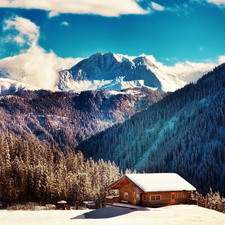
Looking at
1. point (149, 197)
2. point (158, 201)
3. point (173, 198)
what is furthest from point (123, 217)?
point (173, 198)

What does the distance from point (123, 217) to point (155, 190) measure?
7.37m

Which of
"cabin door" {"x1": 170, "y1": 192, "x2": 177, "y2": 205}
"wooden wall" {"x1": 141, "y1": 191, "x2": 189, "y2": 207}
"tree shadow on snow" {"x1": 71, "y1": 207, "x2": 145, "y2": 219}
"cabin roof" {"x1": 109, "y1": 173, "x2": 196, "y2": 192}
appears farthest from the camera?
Answer: "cabin door" {"x1": 170, "y1": 192, "x2": 177, "y2": 205}

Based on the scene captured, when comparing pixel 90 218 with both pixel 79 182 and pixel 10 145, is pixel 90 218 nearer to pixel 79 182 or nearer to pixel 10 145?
pixel 79 182

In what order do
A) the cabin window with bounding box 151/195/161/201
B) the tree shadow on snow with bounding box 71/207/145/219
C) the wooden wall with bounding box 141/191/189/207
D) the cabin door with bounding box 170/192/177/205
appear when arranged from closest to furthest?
the tree shadow on snow with bounding box 71/207/145/219
the wooden wall with bounding box 141/191/189/207
the cabin window with bounding box 151/195/161/201
the cabin door with bounding box 170/192/177/205

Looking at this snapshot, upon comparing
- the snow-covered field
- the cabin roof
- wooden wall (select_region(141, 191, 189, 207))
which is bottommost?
the snow-covered field

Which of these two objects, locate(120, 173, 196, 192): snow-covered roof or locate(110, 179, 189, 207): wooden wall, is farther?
locate(110, 179, 189, 207): wooden wall

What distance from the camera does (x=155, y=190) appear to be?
37.4 m

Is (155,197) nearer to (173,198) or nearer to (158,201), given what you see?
(158,201)

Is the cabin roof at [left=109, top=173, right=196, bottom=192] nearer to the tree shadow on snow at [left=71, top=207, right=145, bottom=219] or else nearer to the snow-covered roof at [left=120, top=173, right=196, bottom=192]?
the snow-covered roof at [left=120, top=173, right=196, bottom=192]

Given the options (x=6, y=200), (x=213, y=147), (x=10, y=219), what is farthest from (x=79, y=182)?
(x=213, y=147)

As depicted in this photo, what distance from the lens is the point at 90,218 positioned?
104 ft

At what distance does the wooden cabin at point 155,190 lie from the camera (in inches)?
1502

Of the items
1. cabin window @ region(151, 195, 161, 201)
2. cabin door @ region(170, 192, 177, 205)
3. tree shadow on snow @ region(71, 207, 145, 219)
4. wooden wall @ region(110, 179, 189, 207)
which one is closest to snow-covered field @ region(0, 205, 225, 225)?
tree shadow on snow @ region(71, 207, 145, 219)

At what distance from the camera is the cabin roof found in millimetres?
37875
